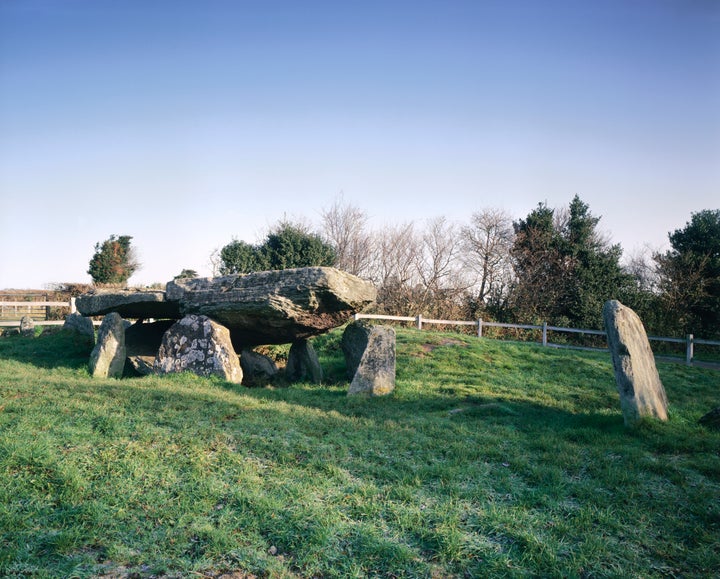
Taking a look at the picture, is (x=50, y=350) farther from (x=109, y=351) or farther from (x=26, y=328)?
(x=26, y=328)

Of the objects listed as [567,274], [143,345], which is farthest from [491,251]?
[143,345]

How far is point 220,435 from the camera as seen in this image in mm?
6586

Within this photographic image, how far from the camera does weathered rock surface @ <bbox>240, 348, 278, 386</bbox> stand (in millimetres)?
12727

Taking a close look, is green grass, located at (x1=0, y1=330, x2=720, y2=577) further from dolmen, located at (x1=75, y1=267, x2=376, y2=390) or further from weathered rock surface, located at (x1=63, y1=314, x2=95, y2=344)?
weathered rock surface, located at (x1=63, y1=314, x2=95, y2=344)

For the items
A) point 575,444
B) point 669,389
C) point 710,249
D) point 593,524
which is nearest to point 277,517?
point 593,524

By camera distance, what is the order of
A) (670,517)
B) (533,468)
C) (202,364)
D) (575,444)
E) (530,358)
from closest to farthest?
(670,517)
(533,468)
(575,444)
(202,364)
(530,358)

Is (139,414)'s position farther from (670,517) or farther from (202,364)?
(670,517)

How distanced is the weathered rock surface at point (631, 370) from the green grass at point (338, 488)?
0.34 metres

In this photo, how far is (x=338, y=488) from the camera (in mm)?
5223

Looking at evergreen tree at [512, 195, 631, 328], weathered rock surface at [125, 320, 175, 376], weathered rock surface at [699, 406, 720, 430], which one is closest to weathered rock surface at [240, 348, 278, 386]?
weathered rock surface at [125, 320, 175, 376]

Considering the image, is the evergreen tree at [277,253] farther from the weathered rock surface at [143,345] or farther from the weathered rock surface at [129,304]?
the weathered rock surface at [129,304]

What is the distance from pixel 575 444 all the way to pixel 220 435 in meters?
4.97

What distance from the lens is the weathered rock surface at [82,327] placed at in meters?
14.2

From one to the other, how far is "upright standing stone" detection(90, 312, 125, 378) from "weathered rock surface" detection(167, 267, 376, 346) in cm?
148
